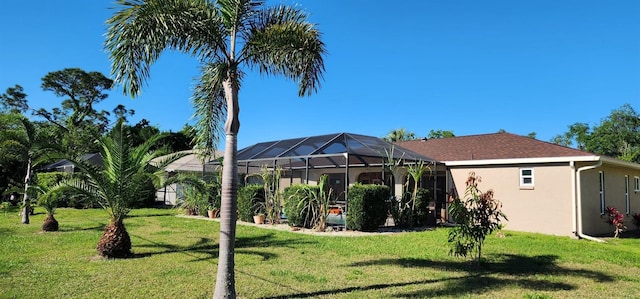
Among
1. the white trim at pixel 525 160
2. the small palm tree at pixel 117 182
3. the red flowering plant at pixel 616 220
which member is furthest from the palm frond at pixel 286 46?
the red flowering plant at pixel 616 220

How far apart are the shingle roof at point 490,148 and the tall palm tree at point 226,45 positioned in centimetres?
1114

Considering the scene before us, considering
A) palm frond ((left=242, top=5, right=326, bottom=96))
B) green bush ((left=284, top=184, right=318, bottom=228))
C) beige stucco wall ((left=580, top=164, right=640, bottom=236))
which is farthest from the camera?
green bush ((left=284, top=184, right=318, bottom=228))

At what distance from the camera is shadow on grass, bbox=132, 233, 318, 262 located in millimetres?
8680

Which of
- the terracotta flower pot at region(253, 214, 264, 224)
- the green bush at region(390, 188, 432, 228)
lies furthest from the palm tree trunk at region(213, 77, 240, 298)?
the terracotta flower pot at region(253, 214, 264, 224)

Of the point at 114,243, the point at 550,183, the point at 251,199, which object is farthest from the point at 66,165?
the point at 550,183

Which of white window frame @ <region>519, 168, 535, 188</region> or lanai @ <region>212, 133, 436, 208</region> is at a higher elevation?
lanai @ <region>212, 133, 436, 208</region>

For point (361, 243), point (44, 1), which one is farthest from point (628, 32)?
point (44, 1)

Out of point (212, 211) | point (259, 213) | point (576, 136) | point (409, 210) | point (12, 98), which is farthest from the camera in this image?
point (576, 136)

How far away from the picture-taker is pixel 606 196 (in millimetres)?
14781

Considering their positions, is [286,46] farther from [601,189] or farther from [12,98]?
[12,98]

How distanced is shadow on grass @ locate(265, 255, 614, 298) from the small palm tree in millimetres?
4565

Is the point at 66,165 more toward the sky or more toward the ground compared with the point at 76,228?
more toward the sky

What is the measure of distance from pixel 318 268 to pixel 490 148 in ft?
39.0

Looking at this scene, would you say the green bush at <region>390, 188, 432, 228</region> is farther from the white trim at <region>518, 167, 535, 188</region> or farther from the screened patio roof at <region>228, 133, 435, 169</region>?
the white trim at <region>518, 167, 535, 188</region>
